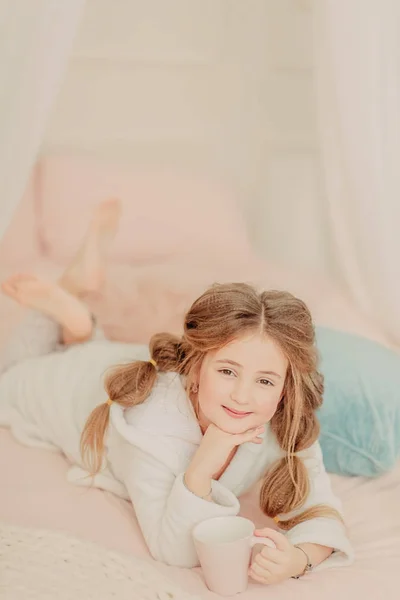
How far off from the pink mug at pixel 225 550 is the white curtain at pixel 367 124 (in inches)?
28.2

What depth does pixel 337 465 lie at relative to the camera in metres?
1.47

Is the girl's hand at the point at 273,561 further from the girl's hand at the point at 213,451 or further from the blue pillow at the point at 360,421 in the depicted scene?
the blue pillow at the point at 360,421

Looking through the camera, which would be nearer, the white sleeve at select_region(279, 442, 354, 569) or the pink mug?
the pink mug

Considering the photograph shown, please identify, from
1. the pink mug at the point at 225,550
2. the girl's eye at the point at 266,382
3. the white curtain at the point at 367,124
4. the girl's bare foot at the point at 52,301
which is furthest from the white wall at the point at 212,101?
the pink mug at the point at 225,550

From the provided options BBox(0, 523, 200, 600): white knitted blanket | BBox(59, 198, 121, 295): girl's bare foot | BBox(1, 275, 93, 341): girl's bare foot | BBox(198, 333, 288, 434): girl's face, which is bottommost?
BBox(0, 523, 200, 600): white knitted blanket

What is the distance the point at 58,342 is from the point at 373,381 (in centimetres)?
75

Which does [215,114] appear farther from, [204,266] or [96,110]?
[204,266]

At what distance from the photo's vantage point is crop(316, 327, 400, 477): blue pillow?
1.44 m

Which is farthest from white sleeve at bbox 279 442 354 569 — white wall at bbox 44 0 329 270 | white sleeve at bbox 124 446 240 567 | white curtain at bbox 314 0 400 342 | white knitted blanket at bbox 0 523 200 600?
white wall at bbox 44 0 329 270

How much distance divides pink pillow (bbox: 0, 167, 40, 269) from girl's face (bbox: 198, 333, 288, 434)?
1.31 meters

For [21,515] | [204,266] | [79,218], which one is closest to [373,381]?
[21,515]

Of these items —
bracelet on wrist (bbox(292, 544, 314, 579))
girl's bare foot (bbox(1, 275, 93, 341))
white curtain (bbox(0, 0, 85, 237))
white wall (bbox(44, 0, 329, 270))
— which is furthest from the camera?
white wall (bbox(44, 0, 329, 270))

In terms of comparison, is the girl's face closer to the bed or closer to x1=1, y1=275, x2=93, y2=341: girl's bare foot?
the bed

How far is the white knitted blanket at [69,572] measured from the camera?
1027mm
